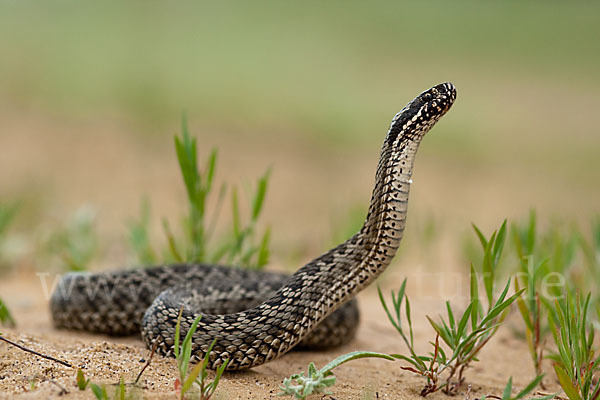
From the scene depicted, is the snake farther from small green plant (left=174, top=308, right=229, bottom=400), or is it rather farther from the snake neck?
small green plant (left=174, top=308, right=229, bottom=400)

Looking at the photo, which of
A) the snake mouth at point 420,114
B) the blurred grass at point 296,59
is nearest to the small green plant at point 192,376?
the snake mouth at point 420,114

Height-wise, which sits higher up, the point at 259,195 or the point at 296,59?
the point at 296,59

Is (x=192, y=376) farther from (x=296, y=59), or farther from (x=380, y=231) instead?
(x=296, y=59)

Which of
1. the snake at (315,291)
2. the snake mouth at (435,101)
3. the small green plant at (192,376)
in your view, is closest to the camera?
the small green plant at (192,376)

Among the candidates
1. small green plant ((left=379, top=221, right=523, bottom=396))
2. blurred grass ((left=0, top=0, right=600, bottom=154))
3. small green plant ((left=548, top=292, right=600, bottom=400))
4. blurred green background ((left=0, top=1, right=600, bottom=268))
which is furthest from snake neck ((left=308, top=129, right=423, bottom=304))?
blurred grass ((left=0, top=0, right=600, bottom=154))

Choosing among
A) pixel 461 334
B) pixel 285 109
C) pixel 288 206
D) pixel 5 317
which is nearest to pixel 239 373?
pixel 461 334

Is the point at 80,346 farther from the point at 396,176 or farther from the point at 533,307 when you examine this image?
the point at 533,307

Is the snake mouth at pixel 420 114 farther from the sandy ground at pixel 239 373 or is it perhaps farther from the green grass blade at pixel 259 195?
the sandy ground at pixel 239 373
